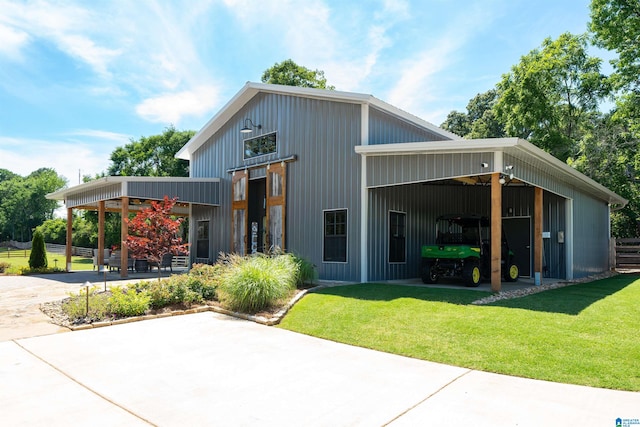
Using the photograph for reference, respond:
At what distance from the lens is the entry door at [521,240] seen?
1539 cm

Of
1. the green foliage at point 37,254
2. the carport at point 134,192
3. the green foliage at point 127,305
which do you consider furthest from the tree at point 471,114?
the green foliage at point 127,305

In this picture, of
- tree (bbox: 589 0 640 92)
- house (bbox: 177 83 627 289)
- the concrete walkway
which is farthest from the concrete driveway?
tree (bbox: 589 0 640 92)

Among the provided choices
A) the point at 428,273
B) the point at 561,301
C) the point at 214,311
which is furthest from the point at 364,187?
the point at 561,301

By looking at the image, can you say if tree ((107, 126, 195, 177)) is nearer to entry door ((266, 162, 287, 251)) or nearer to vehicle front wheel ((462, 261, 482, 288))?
entry door ((266, 162, 287, 251))

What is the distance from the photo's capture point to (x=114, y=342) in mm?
6410

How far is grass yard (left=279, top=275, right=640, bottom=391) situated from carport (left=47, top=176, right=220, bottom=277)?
8.16m

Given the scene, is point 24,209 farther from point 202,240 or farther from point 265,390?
point 265,390

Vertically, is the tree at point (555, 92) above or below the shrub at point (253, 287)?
above

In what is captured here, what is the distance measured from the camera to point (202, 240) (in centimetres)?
1800

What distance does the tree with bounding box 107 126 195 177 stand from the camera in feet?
116

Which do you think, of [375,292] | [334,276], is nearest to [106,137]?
[334,276]

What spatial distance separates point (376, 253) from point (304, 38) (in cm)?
679

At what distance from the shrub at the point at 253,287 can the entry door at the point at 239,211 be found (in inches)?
259

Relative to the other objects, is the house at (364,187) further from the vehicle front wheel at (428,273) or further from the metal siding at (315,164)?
the vehicle front wheel at (428,273)
